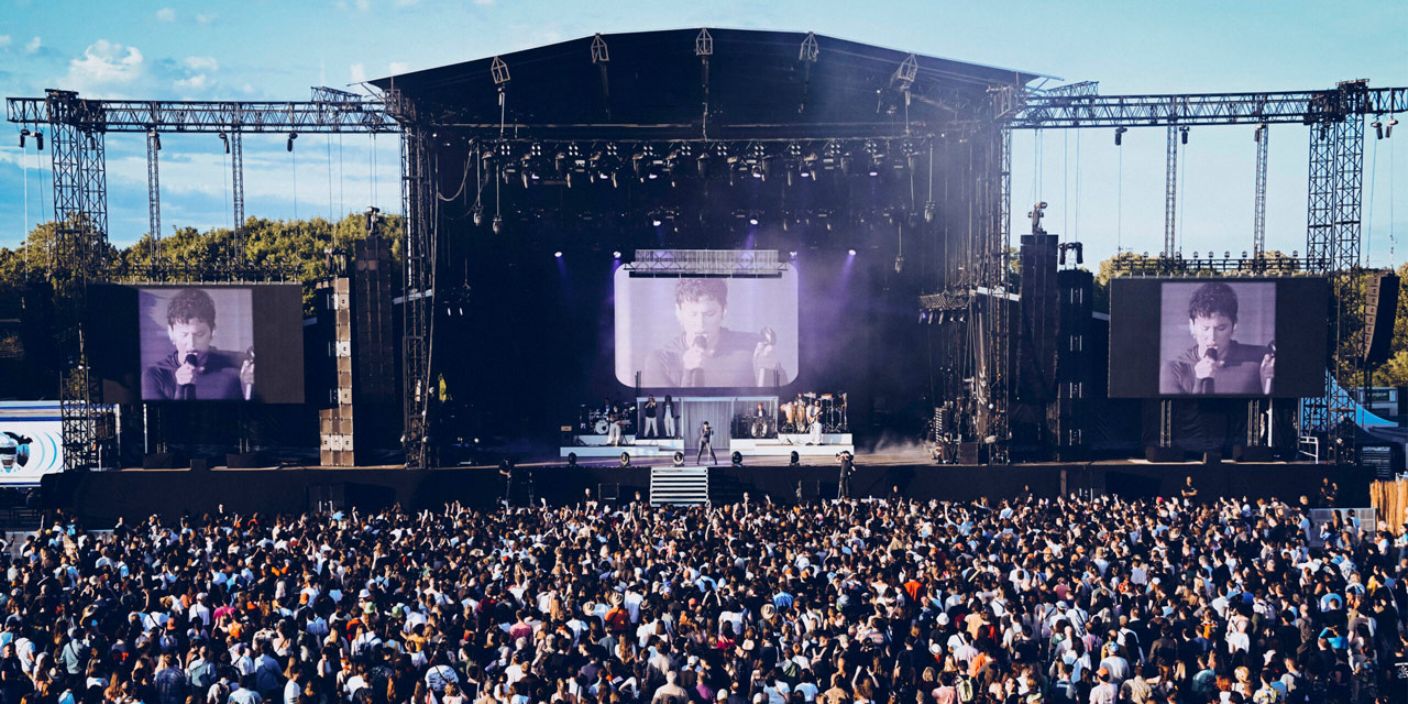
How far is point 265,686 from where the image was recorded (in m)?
11.5

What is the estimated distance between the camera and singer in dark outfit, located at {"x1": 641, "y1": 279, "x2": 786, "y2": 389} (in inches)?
1307

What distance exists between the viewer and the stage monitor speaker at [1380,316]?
28.6 meters

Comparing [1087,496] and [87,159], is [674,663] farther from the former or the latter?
[87,159]

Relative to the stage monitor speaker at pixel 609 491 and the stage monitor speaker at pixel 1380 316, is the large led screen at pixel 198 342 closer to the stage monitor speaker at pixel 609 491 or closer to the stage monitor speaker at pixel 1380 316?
the stage monitor speaker at pixel 609 491

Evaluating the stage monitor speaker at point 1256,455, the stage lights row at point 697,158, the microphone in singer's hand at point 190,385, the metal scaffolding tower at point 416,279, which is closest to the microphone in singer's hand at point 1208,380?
the stage monitor speaker at point 1256,455

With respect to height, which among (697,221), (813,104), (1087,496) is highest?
(813,104)

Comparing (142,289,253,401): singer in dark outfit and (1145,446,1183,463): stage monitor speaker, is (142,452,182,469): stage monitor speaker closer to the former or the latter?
(142,289,253,401): singer in dark outfit

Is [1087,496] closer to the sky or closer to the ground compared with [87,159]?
closer to the ground

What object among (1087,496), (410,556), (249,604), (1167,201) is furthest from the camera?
(1167,201)

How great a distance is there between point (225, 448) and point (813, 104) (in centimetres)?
1873

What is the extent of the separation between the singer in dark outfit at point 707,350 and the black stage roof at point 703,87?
198 inches

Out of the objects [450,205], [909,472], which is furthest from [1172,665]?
[450,205]

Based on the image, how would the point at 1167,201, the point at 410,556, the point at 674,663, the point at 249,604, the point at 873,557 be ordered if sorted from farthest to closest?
the point at 1167,201
the point at 410,556
the point at 873,557
the point at 249,604
the point at 674,663

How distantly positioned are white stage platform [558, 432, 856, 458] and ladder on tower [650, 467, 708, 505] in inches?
90.2
